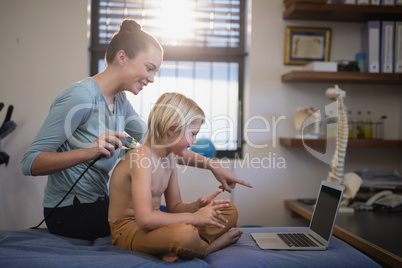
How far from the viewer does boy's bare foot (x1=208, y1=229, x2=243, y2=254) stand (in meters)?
1.39

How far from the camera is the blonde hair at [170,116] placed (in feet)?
4.76

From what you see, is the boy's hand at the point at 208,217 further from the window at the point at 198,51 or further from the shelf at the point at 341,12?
the shelf at the point at 341,12

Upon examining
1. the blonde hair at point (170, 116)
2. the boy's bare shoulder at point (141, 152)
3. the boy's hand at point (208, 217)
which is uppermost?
the blonde hair at point (170, 116)

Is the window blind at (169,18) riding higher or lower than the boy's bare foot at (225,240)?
higher

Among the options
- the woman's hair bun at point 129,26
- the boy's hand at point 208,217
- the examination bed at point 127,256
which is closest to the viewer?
the examination bed at point 127,256

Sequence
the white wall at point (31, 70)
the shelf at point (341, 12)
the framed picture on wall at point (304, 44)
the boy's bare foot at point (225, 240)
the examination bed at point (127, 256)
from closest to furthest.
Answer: the examination bed at point (127, 256) < the boy's bare foot at point (225, 240) < the shelf at point (341, 12) < the white wall at point (31, 70) < the framed picture on wall at point (304, 44)

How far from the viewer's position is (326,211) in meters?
1.52

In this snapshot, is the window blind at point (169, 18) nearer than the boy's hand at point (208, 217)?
No

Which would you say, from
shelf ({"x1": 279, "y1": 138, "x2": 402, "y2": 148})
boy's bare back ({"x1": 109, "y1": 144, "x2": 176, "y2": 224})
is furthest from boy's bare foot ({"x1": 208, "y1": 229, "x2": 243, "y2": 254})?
shelf ({"x1": 279, "y1": 138, "x2": 402, "y2": 148})

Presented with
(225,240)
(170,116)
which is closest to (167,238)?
(225,240)

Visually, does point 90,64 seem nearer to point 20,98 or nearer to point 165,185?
point 20,98

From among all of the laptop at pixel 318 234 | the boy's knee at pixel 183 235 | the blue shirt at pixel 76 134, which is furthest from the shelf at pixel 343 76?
the boy's knee at pixel 183 235

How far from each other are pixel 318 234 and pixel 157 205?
2.09 feet

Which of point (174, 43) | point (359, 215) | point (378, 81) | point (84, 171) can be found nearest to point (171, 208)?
point (84, 171)
